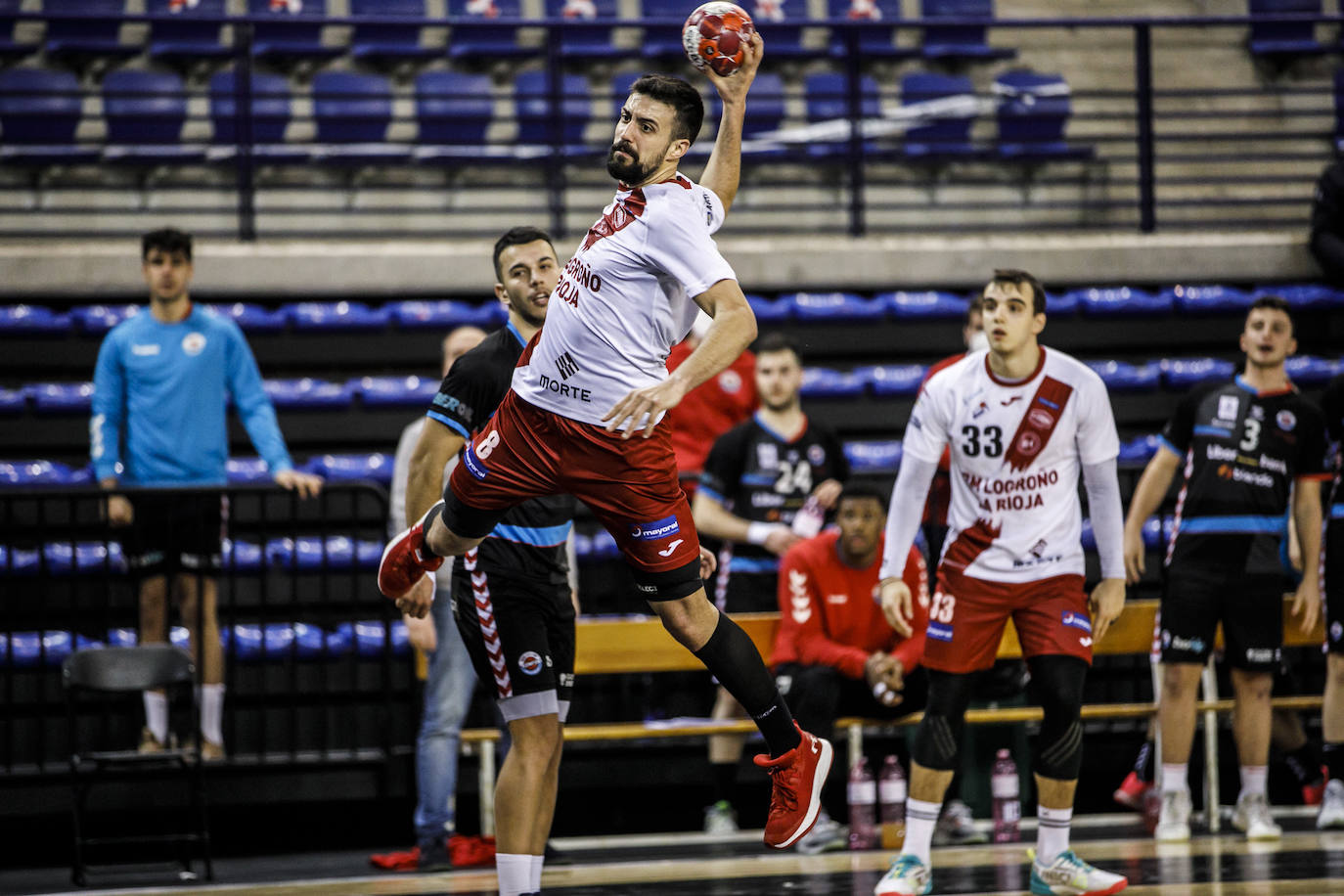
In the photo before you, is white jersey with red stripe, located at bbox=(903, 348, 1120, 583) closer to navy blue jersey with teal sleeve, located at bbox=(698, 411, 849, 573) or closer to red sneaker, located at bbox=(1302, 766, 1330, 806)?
navy blue jersey with teal sleeve, located at bbox=(698, 411, 849, 573)

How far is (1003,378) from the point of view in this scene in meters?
5.68

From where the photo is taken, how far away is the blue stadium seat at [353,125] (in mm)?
12375

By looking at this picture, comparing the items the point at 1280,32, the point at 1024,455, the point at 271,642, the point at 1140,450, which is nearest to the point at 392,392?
the point at 271,642

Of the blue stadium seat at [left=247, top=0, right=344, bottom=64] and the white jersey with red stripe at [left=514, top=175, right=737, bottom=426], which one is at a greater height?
the blue stadium seat at [left=247, top=0, right=344, bottom=64]

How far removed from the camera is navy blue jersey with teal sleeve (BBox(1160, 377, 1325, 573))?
7.01 metres

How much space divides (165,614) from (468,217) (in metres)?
Answer: 7.11

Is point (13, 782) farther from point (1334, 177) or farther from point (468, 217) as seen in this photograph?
point (1334, 177)

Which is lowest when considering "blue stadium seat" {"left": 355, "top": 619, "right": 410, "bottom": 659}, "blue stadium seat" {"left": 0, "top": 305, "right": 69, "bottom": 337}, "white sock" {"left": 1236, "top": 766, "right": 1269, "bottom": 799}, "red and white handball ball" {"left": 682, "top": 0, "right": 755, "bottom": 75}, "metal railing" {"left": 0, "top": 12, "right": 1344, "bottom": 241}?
"white sock" {"left": 1236, "top": 766, "right": 1269, "bottom": 799}

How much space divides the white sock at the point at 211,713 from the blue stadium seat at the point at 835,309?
Result: 197 inches

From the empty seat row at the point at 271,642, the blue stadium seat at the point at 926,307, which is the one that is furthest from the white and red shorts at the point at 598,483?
the blue stadium seat at the point at 926,307

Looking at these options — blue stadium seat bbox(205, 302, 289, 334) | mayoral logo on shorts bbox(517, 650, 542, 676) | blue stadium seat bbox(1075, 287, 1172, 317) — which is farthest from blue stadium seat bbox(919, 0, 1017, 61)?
mayoral logo on shorts bbox(517, 650, 542, 676)

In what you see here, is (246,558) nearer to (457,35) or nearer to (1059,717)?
(1059,717)

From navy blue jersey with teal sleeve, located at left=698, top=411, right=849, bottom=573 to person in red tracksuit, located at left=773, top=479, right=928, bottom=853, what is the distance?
60 centimetres

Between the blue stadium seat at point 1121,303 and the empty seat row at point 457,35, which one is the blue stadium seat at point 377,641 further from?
the empty seat row at point 457,35
